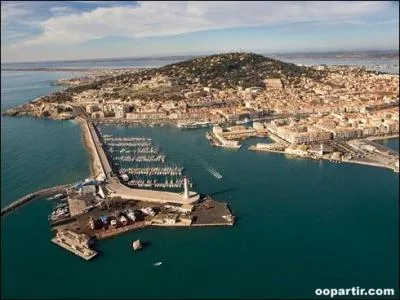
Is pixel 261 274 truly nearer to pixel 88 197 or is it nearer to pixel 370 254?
pixel 370 254

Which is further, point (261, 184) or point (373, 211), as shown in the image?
point (261, 184)

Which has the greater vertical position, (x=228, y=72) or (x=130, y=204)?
(x=228, y=72)

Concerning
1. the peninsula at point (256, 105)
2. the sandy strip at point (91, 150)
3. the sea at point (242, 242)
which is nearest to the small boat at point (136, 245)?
the sea at point (242, 242)

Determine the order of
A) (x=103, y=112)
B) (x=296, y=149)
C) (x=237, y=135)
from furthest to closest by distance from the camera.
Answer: (x=103, y=112), (x=237, y=135), (x=296, y=149)

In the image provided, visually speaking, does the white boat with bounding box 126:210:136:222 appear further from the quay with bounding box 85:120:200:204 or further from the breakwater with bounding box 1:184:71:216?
the breakwater with bounding box 1:184:71:216

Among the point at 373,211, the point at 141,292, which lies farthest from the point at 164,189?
the point at 373,211

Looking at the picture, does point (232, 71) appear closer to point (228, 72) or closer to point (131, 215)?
point (228, 72)

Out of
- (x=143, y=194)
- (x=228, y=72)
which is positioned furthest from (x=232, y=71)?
(x=143, y=194)
